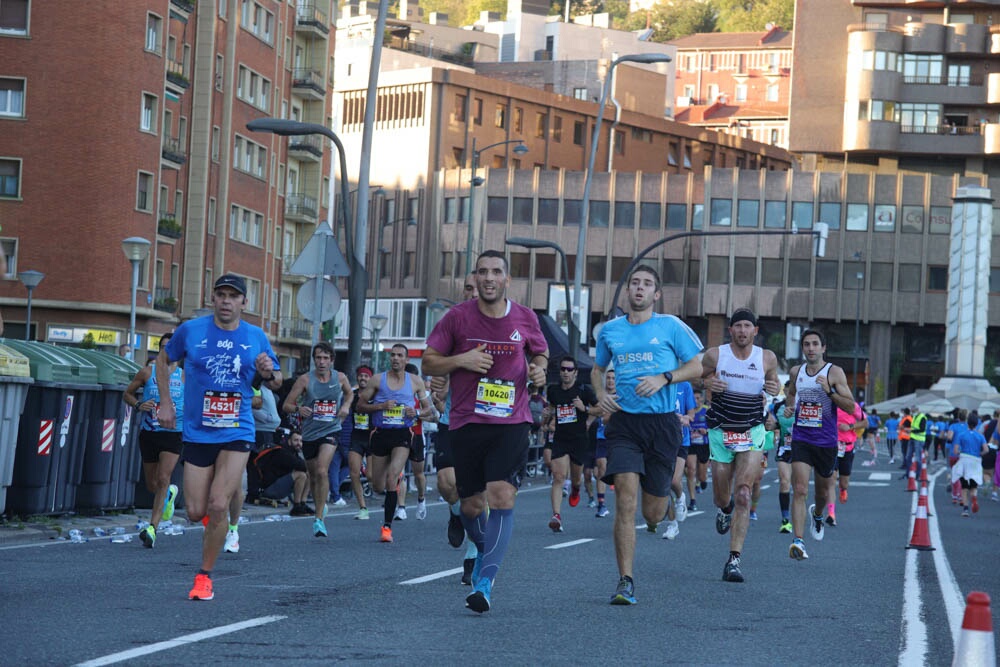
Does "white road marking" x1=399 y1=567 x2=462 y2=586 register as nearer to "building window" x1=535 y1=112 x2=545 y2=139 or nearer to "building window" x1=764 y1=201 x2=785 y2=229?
"building window" x1=764 y1=201 x2=785 y2=229

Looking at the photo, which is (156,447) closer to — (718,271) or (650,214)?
(718,271)

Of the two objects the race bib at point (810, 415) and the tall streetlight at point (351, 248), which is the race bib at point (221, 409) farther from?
the tall streetlight at point (351, 248)

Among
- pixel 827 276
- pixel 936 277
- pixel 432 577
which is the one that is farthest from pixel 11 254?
pixel 936 277

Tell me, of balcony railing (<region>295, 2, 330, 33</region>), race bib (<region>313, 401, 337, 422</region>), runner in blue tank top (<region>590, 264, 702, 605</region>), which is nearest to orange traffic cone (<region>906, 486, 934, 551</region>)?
race bib (<region>313, 401, 337, 422</region>)

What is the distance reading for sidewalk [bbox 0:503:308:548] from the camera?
52.6 feet

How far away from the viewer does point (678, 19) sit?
189m

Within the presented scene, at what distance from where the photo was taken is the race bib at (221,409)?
Answer: 11234 millimetres

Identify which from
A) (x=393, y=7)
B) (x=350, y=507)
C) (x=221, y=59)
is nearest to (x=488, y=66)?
(x=393, y=7)

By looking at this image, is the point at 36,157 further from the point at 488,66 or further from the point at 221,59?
the point at 488,66

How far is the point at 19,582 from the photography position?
1172 centimetres

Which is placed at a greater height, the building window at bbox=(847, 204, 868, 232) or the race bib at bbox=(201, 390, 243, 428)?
the building window at bbox=(847, 204, 868, 232)

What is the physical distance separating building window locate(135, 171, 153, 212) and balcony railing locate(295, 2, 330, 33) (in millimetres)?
19104

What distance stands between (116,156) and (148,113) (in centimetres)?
271

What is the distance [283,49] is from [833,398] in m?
57.4
